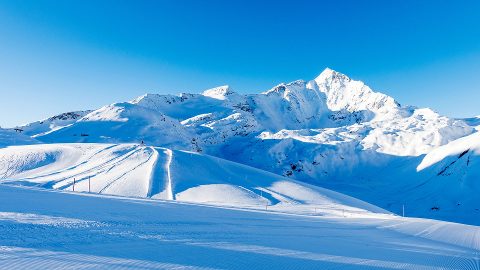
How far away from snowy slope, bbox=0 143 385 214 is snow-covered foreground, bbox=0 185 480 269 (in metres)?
27.5

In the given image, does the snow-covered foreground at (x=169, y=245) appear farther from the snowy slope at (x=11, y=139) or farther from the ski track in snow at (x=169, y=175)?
the snowy slope at (x=11, y=139)

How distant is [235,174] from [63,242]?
5885 cm

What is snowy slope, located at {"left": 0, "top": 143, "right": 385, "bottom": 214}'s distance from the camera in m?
56.4

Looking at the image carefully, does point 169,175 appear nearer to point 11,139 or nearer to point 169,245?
point 169,245

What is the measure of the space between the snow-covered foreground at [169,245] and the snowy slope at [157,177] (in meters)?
27.5

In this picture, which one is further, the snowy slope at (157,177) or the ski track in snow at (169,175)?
the snowy slope at (157,177)

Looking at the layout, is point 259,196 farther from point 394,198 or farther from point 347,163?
point 347,163

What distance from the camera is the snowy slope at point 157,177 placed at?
185 feet

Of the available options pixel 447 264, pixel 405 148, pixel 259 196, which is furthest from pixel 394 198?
pixel 447 264

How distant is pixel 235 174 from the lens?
240 ft

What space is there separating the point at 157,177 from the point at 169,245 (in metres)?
47.8

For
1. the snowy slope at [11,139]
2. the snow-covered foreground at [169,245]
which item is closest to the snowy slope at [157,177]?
the snowy slope at [11,139]

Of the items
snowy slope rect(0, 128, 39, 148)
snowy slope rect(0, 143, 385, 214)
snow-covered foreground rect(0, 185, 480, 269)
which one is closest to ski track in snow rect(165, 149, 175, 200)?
snowy slope rect(0, 143, 385, 214)

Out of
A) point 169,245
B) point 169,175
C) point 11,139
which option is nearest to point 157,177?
point 169,175
